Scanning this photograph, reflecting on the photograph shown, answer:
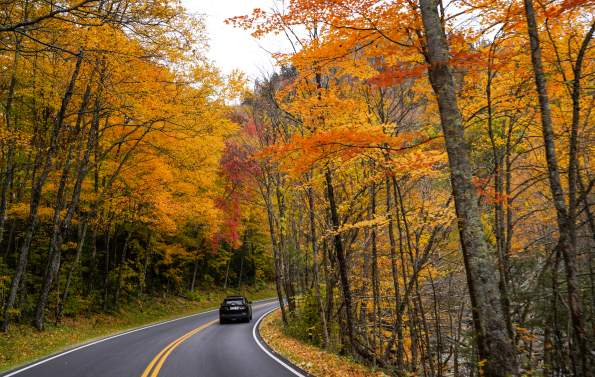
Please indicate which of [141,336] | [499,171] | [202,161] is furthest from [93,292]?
[499,171]

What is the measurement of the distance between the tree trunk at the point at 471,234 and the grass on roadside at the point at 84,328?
430 inches

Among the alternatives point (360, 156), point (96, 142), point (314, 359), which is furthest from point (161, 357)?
point (96, 142)

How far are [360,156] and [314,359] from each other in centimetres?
537

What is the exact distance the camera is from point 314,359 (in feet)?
32.2

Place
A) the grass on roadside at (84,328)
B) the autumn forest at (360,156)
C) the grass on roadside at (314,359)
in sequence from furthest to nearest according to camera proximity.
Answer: the grass on roadside at (84,328), the grass on roadside at (314,359), the autumn forest at (360,156)

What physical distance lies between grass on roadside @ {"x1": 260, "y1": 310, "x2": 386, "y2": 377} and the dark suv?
13.6 ft

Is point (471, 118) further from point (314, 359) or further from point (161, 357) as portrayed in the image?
point (161, 357)

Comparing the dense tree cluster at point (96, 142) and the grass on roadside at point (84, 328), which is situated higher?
the dense tree cluster at point (96, 142)

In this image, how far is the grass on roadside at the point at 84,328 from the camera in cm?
1137

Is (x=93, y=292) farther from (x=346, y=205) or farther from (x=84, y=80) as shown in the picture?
(x=346, y=205)

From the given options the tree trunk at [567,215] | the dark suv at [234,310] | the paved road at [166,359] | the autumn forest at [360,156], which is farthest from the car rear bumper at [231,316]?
the tree trunk at [567,215]

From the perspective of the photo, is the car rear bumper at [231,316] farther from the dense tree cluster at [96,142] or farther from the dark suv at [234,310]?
the dense tree cluster at [96,142]

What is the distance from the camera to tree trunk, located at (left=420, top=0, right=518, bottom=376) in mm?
5430

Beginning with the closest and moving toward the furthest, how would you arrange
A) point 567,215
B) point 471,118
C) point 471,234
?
point 471,234, point 567,215, point 471,118
